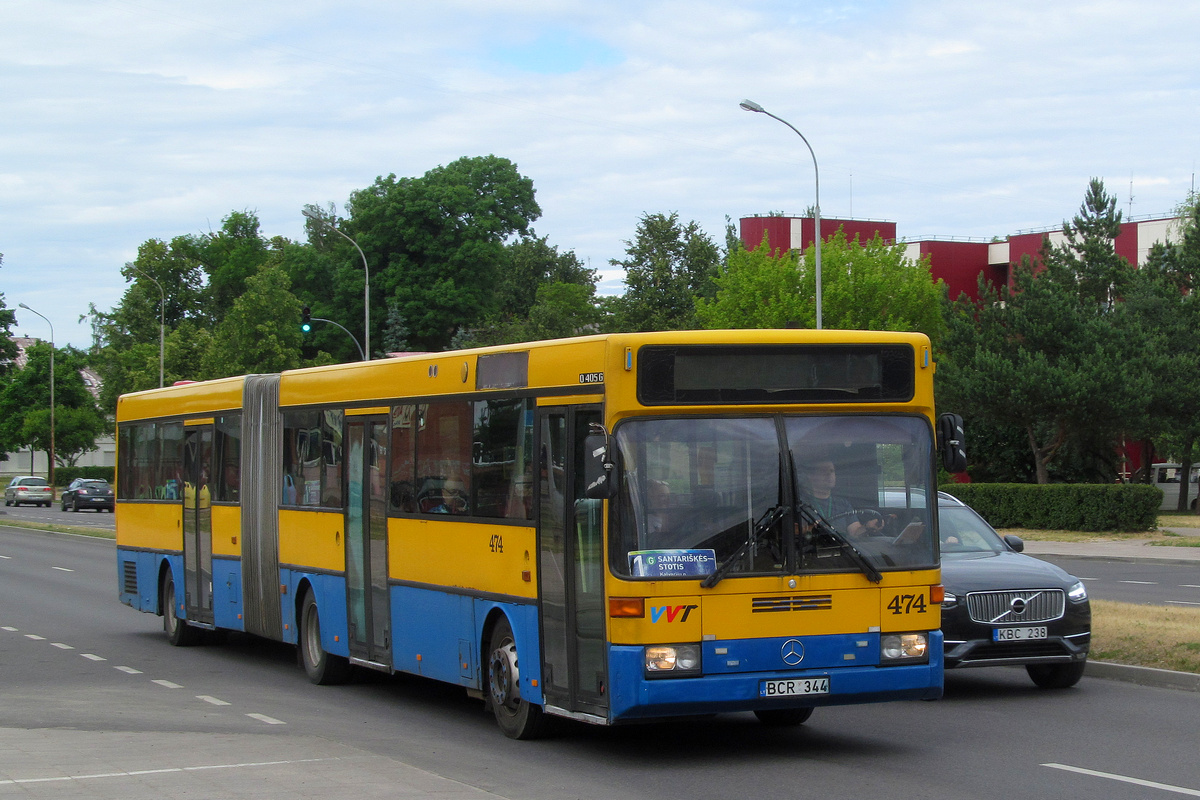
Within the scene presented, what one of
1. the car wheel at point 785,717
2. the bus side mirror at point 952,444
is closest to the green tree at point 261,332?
the car wheel at point 785,717

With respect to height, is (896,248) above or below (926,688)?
above

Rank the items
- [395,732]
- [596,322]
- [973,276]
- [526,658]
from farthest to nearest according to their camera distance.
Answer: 1. [596,322]
2. [973,276]
3. [395,732]
4. [526,658]

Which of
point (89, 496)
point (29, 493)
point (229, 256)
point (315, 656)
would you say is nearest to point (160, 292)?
point (229, 256)

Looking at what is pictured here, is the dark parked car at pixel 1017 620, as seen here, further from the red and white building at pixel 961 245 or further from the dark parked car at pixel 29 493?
the dark parked car at pixel 29 493

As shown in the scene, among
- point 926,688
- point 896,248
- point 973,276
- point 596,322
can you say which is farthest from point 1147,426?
point 596,322

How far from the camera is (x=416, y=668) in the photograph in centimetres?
1172

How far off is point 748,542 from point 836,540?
1.97ft

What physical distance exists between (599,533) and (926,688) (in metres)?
2.36

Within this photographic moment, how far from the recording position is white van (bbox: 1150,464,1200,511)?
186 feet

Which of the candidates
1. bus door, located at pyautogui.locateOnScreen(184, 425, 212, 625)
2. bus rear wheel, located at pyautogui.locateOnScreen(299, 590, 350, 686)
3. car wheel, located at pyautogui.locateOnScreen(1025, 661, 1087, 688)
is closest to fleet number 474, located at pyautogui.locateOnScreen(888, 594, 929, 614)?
car wheel, located at pyautogui.locateOnScreen(1025, 661, 1087, 688)

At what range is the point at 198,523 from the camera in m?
17.0

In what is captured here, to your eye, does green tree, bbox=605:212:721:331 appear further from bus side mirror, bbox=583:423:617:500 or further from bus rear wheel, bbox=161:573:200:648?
bus side mirror, bbox=583:423:617:500

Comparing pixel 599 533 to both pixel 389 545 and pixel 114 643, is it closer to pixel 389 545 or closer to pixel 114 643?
pixel 389 545

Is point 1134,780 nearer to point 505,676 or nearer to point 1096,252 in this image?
point 505,676
